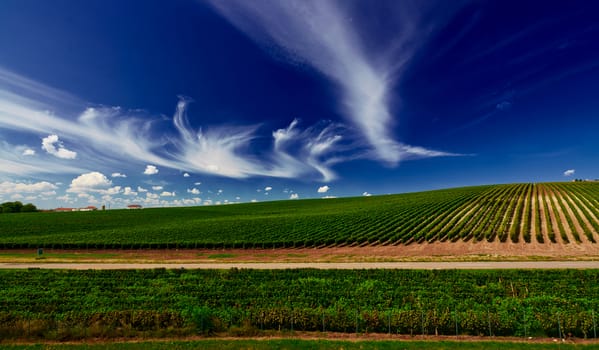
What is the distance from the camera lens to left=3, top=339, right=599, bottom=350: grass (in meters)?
A: 15.4

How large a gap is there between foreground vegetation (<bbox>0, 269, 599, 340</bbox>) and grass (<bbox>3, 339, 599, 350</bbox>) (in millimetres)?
1118

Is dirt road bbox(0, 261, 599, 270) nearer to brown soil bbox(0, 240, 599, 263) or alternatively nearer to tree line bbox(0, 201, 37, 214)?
brown soil bbox(0, 240, 599, 263)

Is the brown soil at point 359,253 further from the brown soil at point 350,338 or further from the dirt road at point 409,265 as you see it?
the brown soil at point 350,338

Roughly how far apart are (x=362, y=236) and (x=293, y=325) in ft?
117

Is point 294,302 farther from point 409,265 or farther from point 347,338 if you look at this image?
point 409,265

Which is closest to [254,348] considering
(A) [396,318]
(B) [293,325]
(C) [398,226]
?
(B) [293,325]

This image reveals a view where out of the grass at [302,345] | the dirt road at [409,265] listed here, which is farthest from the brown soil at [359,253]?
the grass at [302,345]

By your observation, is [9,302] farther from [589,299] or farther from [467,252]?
[467,252]

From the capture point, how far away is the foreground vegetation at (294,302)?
17203mm

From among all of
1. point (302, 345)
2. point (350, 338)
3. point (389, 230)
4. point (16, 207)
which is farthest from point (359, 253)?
point (16, 207)

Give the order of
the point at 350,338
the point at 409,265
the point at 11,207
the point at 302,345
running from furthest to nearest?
the point at 11,207 → the point at 409,265 → the point at 350,338 → the point at 302,345

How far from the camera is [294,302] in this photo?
21.8m

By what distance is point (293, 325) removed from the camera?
58.6ft

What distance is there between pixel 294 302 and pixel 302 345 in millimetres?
6156
